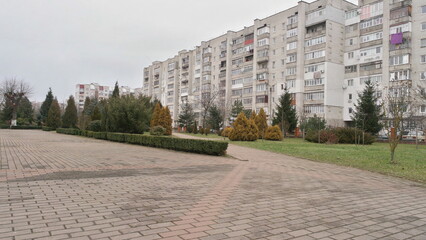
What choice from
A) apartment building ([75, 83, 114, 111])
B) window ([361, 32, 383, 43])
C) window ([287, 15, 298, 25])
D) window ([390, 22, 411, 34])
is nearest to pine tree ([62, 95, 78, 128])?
window ([287, 15, 298, 25])

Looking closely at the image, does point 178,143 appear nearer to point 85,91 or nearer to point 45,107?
point 45,107

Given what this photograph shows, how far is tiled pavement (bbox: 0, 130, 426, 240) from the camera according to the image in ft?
13.7

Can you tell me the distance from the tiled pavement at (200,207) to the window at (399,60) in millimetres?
40405

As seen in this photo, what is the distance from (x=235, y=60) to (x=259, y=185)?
63.6m

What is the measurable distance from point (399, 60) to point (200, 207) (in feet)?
154

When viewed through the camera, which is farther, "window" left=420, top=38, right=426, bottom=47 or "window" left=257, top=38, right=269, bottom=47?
"window" left=257, top=38, right=269, bottom=47

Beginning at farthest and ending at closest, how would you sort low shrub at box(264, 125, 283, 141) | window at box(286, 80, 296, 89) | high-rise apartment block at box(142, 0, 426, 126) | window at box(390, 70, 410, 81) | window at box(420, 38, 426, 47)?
window at box(286, 80, 296, 89), high-rise apartment block at box(142, 0, 426, 126), window at box(390, 70, 410, 81), window at box(420, 38, 426, 47), low shrub at box(264, 125, 283, 141)

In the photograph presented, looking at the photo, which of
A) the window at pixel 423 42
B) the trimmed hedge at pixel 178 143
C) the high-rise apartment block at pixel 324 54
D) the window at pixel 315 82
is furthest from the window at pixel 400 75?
the trimmed hedge at pixel 178 143

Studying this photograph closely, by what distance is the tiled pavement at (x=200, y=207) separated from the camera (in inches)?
164

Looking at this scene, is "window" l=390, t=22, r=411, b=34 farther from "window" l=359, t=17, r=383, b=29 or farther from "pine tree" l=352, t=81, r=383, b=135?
"pine tree" l=352, t=81, r=383, b=135

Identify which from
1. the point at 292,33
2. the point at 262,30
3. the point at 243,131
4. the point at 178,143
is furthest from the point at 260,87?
the point at 178,143

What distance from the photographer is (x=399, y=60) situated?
4331cm

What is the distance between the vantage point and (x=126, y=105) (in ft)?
99.6

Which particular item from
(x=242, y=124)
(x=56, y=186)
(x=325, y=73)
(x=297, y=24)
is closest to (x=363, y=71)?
(x=325, y=73)
